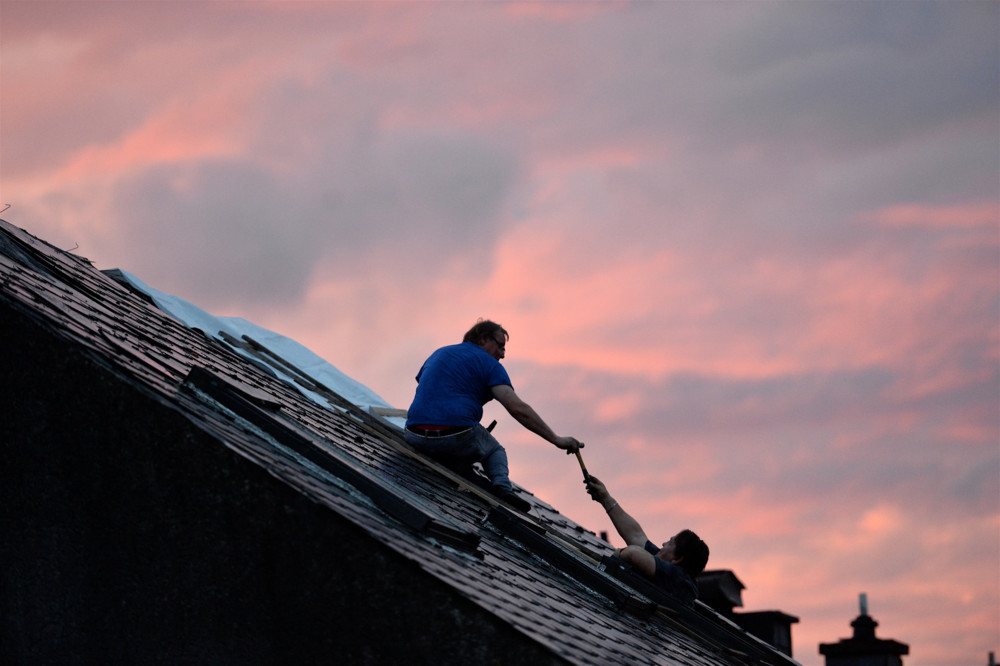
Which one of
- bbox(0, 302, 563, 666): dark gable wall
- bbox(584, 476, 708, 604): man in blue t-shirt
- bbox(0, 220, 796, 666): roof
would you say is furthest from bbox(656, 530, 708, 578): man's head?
bbox(0, 302, 563, 666): dark gable wall

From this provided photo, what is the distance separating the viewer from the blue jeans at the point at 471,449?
871cm

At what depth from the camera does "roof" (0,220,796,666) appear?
507 centimetres

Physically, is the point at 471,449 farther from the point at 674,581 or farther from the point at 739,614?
the point at 739,614

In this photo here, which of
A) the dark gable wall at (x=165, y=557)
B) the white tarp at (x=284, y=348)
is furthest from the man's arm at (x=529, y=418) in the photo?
the dark gable wall at (x=165, y=557)

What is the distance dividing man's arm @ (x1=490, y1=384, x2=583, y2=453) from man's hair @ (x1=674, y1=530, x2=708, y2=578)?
103 centimetres

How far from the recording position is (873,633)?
15492 millimetres

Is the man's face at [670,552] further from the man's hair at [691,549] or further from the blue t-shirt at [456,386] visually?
the blue t-shirt at [456,386]

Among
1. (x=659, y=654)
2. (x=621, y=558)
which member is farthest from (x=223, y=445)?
(x=621, y=558)

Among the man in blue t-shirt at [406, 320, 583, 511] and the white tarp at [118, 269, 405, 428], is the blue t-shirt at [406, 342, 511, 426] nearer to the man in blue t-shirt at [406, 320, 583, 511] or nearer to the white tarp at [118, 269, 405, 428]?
the man in blue t-shirt at [406, 320, 583, 511]

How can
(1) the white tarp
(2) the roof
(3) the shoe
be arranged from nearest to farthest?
(2) the roof
(3) the shoe
(1) the white tarp

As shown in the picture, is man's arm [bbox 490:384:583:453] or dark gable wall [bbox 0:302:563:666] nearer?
dark gable wall [bbox 0:302:563:666]

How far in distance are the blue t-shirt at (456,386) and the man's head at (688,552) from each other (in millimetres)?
1707

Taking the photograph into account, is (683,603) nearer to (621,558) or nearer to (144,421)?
(621,558)

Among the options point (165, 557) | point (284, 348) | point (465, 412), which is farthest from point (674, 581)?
point (284, 348)
